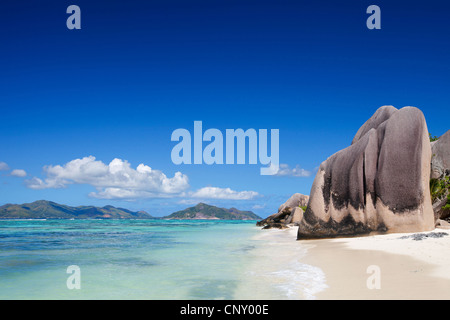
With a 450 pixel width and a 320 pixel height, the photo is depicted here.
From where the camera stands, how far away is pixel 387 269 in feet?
25.2

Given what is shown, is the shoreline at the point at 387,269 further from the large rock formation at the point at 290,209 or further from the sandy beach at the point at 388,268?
the large rock formation at the point at 290,209

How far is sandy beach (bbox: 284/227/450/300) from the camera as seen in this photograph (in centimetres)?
560

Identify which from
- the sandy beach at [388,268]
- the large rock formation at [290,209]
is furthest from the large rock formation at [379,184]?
the large rock formation at [290,209]

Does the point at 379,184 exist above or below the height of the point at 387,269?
above

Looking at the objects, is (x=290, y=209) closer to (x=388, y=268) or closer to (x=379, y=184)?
(x=379, y=184)

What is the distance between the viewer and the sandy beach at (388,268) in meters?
5.60

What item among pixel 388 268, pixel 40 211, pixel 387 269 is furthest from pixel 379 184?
pixel 40 211

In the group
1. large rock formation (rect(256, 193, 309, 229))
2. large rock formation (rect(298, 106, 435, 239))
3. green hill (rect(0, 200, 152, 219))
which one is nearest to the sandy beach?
large rock formation (rect(298, 106, 435, 239))

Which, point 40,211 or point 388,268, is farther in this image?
point 40,211

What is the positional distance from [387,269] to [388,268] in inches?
5.6

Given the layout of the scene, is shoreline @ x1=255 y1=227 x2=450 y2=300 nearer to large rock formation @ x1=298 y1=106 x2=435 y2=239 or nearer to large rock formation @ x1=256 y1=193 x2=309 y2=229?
large rock formation @ x1=298 y1=106 x2=435 y2=239

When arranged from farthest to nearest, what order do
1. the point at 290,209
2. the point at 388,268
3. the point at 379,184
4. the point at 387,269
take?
1. the point at 290,209
2. the point at 379,184
3. the point at 388,268
4. the point at 387,269
